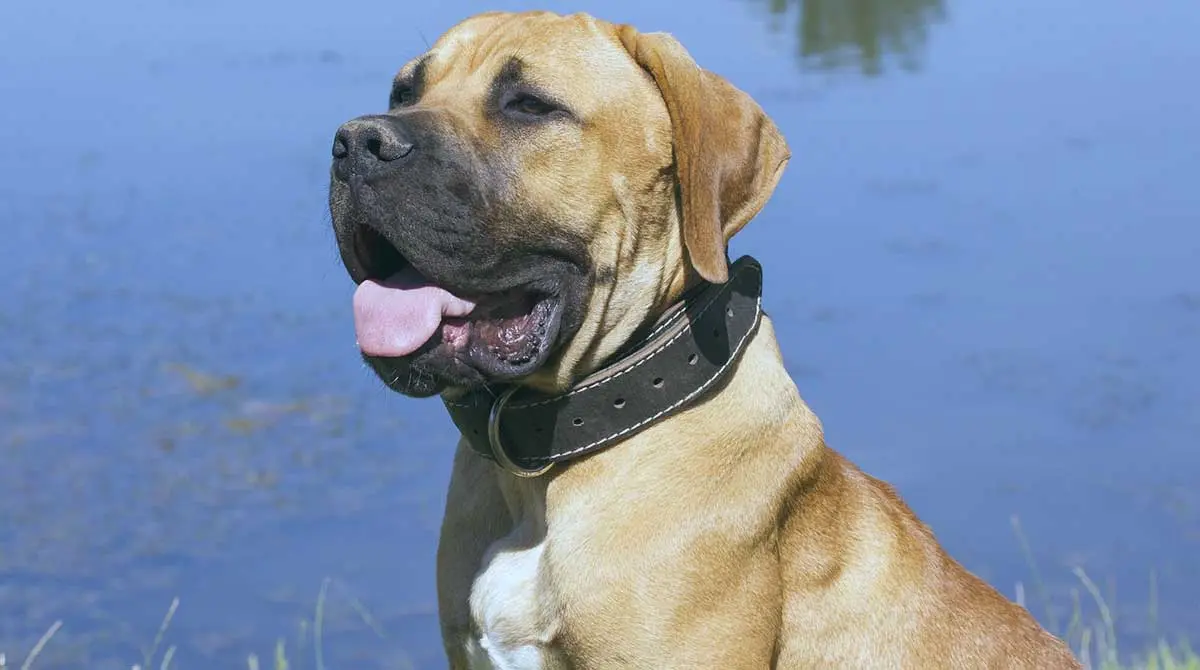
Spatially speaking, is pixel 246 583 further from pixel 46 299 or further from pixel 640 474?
pixel 640 474

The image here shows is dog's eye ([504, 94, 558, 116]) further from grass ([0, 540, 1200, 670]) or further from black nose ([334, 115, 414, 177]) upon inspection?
grass ([0, 540, 1200, 670])

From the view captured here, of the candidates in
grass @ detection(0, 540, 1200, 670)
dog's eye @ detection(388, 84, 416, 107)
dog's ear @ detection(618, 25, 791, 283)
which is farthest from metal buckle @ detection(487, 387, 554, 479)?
grass @ detection(0, 540, 1200, 670)

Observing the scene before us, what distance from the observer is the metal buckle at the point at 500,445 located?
4117 millimetres

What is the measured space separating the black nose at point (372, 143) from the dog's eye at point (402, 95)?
53 cm

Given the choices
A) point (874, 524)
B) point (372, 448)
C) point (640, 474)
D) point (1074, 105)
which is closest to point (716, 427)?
point (640, 474)

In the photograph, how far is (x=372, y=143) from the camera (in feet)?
12.8

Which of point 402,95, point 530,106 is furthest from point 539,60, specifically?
point 402,95

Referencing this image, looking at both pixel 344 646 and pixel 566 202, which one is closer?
pixel 566 202

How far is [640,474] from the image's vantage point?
160 inches

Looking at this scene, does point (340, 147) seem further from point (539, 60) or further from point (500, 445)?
point (500, 445)

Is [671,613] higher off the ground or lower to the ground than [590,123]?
lower

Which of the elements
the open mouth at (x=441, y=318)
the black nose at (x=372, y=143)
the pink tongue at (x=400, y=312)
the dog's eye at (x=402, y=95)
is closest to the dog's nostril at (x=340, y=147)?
the black nose at (x=372, y=143)

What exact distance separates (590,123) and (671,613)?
1047 mm

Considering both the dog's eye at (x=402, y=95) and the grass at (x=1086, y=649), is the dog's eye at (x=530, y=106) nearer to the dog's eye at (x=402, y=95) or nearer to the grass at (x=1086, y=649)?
the dog's eye at (x=402, y=95)
